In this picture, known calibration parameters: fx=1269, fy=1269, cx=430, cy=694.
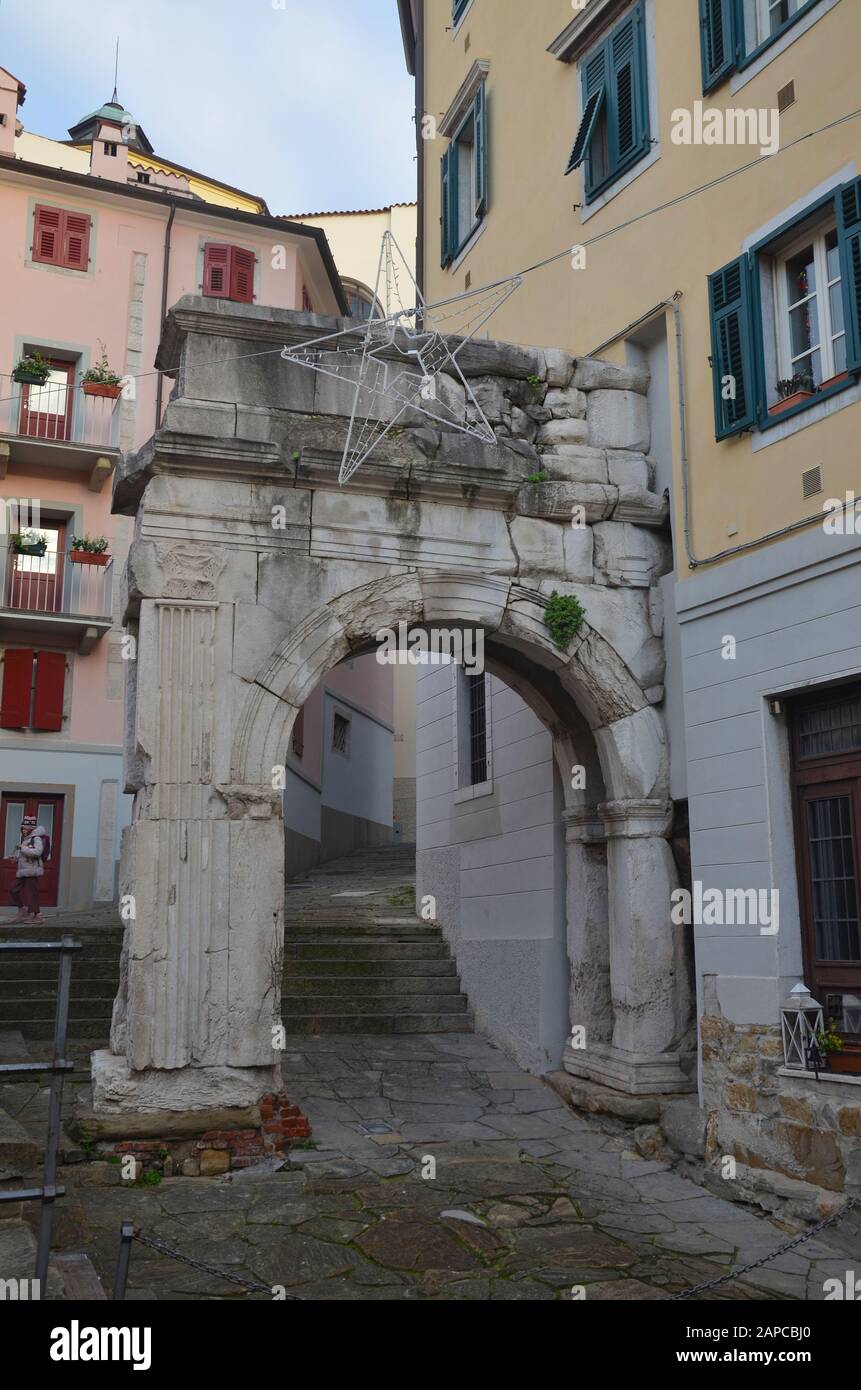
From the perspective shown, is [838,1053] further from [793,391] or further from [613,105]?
[613,105]

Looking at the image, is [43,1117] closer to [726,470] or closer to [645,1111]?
[645,1111]

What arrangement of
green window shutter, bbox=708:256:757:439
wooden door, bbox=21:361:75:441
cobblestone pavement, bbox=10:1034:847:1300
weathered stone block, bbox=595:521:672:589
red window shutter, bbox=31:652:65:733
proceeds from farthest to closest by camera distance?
wooden door, bbox=21:361:75:441 < red window shutter, bbox=31:652:65:733 < weathered stone block, bbox=595:521:672:589 < green window shutter, bbox=708:256:757:439 < cobblestone pavement, bbox=10:1034:847:1300

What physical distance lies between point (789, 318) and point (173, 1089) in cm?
560

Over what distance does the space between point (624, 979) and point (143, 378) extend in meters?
14.5

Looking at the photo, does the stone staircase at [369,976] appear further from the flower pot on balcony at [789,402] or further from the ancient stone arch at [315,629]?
the flower pot on balcony at [789,402]

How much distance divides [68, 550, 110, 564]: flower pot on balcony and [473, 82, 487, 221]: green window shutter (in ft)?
28.2

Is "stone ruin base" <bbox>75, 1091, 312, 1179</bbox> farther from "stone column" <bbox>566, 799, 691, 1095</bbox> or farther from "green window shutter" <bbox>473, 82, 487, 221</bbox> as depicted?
"green window shutter" <bbox>473, 82, 487, 221</bbox>

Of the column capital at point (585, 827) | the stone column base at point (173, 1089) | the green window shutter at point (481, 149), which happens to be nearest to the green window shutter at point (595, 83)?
the green window shutter at point (481, 149)

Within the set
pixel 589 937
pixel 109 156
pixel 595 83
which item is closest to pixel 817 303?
pixel 595 83

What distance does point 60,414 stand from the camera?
19.0 metres

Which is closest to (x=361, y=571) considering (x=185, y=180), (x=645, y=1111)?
(x=645, y=1111)

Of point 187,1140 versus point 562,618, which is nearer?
point 187,1140

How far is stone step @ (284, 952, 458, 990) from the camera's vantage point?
11.2 m

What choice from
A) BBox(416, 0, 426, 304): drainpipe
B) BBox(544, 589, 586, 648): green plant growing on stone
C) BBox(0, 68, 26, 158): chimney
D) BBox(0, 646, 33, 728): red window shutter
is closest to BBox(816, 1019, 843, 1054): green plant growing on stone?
BBox(544, 589, 586, 648): green plant growing on stone
